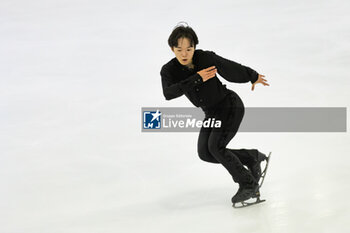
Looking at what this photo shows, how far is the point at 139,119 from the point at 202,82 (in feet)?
8.14

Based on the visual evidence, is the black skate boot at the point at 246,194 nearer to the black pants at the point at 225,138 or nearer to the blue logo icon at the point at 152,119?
the black pants at the point at 225,138

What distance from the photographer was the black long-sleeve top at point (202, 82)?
154 inches

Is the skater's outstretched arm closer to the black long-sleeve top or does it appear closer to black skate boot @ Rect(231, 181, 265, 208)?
the black long-sleeve top

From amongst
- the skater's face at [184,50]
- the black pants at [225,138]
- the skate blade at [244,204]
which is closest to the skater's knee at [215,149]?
the black pants at [225,138]

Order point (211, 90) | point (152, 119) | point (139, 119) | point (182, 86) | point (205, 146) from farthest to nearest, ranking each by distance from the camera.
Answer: point (139, 119) < point (152, 119) < point (205, 146) < point (211, 90) < point (182, 86)

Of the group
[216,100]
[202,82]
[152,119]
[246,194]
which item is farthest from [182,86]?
[152,119]

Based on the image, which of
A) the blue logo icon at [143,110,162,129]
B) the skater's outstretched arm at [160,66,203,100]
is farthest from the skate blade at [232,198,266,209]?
the blue logo icon at [143,110,162,129]

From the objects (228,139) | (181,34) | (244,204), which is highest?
(181,34)

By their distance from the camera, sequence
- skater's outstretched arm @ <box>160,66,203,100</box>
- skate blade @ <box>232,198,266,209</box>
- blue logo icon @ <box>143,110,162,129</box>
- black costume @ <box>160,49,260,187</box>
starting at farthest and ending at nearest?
blue logo icon @ <box>143,110,162,129</box> → skate blade @ <box>232,198,266,209</box> → black costume @ <box>160,49,260,187</box> → skater's outstretched arm @ <box>160,66,203,100</box>

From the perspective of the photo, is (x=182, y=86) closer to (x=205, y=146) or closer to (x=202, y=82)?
(x=202, y=82)

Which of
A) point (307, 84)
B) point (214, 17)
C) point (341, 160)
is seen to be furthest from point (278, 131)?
point (214, 17)

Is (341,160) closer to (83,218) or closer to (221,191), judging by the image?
(221,191)

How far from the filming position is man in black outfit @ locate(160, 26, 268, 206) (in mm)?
3918

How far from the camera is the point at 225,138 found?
4109 millimetres
